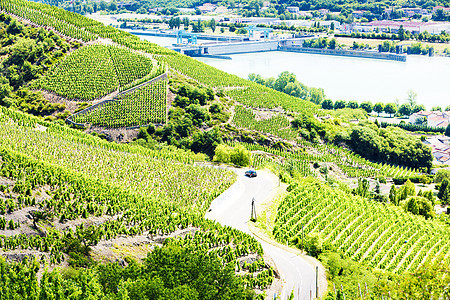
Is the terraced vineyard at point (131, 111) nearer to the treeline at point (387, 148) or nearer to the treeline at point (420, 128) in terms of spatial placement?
the treeline at point (387, 148)

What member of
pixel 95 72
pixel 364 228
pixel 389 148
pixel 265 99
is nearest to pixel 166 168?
pixel 364 228

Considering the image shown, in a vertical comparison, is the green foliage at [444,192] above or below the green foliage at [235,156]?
below

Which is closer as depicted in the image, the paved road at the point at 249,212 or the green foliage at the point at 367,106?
the paved road at the point at 249,212

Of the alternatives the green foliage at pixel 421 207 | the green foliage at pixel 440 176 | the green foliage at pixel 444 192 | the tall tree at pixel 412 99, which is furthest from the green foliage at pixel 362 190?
the tall tree at pixel 412 99

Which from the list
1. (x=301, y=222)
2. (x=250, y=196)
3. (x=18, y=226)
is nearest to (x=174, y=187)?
(x=250, y=196)

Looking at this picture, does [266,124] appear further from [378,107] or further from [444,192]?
[378,107]

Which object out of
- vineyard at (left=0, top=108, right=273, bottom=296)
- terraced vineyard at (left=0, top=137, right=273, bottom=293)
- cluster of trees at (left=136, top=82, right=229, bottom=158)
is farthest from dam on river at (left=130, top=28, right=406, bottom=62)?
terraced vineyard at (left=0, top=137, right=273, bottom=293)

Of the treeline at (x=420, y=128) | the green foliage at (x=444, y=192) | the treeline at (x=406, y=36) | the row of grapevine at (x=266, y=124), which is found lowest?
the treeline at (x=420, y=128)

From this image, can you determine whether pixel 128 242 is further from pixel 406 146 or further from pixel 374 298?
pixel 406 146
